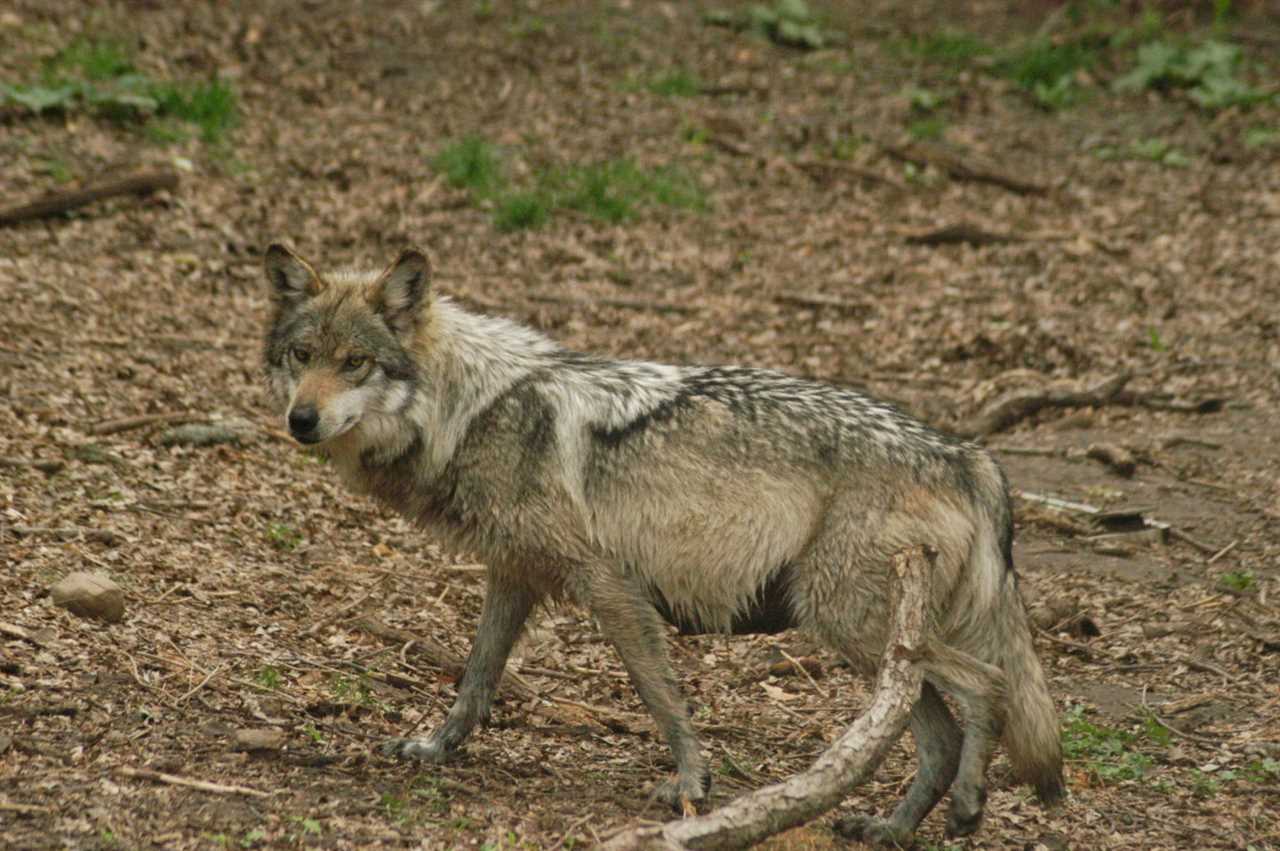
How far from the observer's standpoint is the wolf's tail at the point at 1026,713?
481cm

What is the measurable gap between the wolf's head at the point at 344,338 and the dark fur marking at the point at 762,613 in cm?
123

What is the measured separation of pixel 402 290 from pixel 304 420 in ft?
2.02

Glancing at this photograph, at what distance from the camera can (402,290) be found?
5.02 m

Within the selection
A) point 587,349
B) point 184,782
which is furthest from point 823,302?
point 184,782

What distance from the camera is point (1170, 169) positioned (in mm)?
13305

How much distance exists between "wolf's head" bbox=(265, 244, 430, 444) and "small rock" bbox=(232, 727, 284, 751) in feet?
3.33

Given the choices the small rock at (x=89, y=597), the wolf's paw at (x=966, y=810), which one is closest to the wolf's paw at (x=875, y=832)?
the wolf's paw at (x=966, y=810)

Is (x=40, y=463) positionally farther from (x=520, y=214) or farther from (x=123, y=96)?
(x=123, y=96)

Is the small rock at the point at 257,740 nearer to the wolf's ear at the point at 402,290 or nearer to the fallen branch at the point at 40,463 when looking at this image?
the wolf's ear at the point at 402,290

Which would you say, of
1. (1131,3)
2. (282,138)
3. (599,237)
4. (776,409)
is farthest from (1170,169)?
(776,409)

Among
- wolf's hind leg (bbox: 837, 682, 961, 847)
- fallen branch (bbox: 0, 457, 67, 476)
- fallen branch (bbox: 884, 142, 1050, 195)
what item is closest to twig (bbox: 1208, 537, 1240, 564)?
wolf's hind leg (bbox: 837, 682, 961, 847)

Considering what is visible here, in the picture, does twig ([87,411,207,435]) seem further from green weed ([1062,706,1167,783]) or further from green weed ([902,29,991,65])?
green weed ([902,29,991,65])

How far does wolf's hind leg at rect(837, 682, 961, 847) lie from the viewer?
4.87 meters

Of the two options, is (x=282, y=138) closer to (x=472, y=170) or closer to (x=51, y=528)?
(x=472, y=170)
